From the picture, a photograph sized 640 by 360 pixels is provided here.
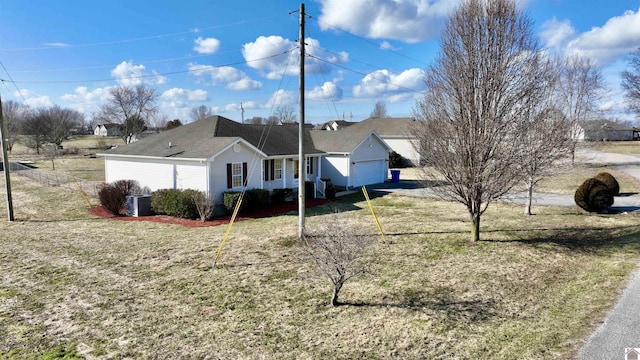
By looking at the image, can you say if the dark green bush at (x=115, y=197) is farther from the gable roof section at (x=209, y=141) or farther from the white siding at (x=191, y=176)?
the white siding at (x=191, y=176)

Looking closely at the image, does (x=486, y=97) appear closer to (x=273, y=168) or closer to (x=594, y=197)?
(x=594, y=197)

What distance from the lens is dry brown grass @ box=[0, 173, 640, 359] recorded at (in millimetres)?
6488

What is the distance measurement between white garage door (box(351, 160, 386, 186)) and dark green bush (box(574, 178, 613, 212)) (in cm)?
1393

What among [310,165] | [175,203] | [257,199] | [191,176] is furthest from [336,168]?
[175,203]

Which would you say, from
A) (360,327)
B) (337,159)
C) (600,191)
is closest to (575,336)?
(360,327)

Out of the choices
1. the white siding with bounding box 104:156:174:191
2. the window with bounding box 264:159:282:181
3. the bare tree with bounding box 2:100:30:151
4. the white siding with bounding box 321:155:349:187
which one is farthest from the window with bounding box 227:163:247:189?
the bare tree with bounding box 2:100:30:151

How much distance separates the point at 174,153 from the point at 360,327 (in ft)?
51.9

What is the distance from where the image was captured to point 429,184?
12.3 metres

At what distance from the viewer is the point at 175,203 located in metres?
17.8

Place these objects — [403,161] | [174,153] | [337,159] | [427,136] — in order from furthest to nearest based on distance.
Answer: [403,161], [337,159], [174,153], [427,136]

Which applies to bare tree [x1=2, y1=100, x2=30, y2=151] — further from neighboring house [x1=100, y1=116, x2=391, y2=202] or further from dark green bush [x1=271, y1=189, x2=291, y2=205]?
dark green bush [x1=271, y1=189, x2=291, y2=205]

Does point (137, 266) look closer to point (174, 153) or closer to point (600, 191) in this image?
point (174, 153)

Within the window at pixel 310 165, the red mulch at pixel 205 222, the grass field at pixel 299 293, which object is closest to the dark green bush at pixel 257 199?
the red mulch at pixel 205 222

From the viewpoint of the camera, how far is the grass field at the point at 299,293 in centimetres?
648
